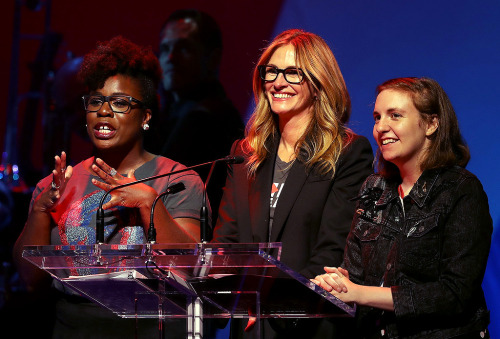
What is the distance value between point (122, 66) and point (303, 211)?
1212mm

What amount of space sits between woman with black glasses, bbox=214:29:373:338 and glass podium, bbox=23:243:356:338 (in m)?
0.66

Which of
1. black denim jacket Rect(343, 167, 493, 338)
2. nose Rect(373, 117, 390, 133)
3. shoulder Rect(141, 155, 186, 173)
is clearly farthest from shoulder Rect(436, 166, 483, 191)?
shoulder Rect(141, 155, 186, 173)

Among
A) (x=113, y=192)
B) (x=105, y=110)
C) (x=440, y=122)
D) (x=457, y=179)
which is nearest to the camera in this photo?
(x=457, y=179)

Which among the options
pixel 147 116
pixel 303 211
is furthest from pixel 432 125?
pixel 147 116

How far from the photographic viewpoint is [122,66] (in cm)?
348

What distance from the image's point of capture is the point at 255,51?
462 cm

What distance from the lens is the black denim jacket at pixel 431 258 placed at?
94.5 inches

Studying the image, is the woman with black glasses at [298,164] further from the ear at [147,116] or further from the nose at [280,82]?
the ear at [147,116]

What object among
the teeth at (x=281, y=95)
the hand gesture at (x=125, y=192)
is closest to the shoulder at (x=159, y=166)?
the hand gesture at (x=125, y=192)

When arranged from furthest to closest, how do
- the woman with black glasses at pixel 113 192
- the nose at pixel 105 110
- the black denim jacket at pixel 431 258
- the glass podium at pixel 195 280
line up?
the nose at pixel 105 110
the woman with black glasses at pixel 113 192
the black denim jacket at pixel 431 258
the glass podium at pixel 195 280

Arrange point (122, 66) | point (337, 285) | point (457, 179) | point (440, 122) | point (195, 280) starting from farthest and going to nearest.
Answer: point (122, 66)
point (440, 122)
point (457, 179)
point (337, 285)
point (195, 280)


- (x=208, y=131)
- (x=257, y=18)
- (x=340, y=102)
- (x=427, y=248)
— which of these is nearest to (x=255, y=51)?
(x=257, y=18)

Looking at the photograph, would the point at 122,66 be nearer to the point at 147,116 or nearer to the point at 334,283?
the point at 147,116

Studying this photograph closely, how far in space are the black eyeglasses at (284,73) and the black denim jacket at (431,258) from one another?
0.77m
